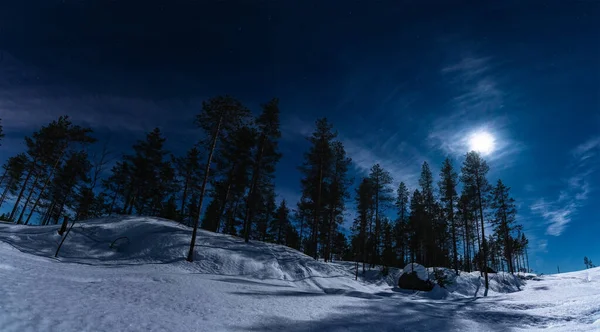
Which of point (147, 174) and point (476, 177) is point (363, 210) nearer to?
point (476, 177)

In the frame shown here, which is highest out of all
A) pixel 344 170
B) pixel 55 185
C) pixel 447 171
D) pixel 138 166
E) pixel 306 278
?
pixel 447 171

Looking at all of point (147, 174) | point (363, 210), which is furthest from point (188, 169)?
point (363, 210)

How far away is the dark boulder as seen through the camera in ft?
74.2

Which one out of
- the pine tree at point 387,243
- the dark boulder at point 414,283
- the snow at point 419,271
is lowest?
the dark boulder at point 414,283

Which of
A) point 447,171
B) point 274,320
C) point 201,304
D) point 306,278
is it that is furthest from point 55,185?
point 447,171

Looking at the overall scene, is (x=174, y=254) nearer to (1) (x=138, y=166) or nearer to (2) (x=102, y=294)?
(2) (x=102, y=294)

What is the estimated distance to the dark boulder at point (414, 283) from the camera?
2261 cm

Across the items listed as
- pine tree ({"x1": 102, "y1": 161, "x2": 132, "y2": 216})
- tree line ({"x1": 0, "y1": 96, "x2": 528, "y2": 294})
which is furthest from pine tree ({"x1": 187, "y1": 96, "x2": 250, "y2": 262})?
pine tree ({"x1": 102, "y1": 161, "x2": 132, "y2": 216})

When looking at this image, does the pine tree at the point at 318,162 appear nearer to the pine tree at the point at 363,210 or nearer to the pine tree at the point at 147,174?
the pine tree at the point at 363,210

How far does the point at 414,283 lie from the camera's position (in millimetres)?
23031

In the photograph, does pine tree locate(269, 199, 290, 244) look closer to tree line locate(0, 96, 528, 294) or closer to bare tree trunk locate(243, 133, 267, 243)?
tree line locate(0, 96, 528, 294)

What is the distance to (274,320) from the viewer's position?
20.6 feet

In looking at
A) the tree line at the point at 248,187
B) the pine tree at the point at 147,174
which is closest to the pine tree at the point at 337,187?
the tree line at the point at 248,187

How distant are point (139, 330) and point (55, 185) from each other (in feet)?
120
